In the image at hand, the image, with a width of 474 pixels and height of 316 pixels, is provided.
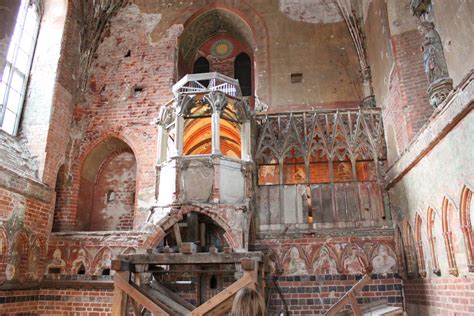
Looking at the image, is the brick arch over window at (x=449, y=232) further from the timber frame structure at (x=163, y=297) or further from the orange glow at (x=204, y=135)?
the orange glow at (x=204, y=135)

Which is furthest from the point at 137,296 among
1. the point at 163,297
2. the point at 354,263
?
the point at 354,263

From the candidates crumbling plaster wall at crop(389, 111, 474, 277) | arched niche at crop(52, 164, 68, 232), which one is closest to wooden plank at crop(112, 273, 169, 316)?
crumbling plaster wall at crop(389, 111, 474, 277)

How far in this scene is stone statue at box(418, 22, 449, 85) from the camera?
23.8 ft

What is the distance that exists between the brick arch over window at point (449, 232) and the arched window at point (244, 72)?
29.5ft

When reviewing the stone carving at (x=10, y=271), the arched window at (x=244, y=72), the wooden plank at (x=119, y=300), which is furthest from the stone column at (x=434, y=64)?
the stone carving at (x=10, y=271)

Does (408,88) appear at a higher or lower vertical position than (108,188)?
higher

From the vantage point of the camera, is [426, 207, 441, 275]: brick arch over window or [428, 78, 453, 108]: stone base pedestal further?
[426, 207, 441, 275]: brick arch over window

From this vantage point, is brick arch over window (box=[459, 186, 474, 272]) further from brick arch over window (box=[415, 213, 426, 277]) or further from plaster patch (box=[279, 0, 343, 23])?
plaster patch (box=[279, 0, 343, 23])

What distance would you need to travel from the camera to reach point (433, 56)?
737 centimetres

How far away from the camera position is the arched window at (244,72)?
14575 millimetres

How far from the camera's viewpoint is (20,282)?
9.39m

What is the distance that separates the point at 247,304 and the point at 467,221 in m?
4.55

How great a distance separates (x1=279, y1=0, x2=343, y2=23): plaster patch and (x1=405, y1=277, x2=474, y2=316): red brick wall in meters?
8.65

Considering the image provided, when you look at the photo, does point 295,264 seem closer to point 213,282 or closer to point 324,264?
point 324,264
